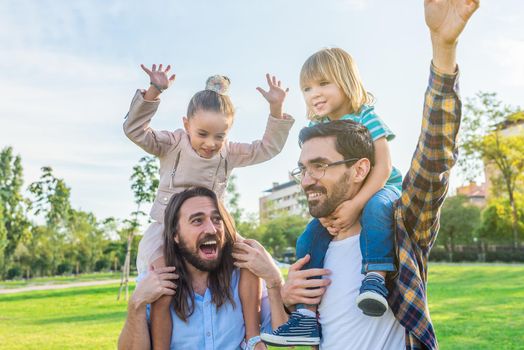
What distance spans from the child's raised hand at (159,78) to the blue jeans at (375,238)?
1681 millimetres

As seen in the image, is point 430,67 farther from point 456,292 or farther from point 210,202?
point 456,292

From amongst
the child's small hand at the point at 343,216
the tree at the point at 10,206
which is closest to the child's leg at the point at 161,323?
the child's small hand at the point at 343,216

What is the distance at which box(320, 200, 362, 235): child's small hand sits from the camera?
2.38 meters

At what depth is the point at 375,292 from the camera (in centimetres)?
208

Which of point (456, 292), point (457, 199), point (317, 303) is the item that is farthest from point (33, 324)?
point (457, 199)

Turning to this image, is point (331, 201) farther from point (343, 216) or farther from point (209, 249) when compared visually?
point (209, 249)

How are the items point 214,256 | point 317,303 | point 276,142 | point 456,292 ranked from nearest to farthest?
1. point 317,303
2. point 214,256
3. point 276,142
4. point 456,292

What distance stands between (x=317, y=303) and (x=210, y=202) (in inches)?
51.0

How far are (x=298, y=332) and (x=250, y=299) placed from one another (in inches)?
43.2

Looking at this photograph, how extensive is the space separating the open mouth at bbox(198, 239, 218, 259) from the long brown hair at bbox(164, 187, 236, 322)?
10 cm

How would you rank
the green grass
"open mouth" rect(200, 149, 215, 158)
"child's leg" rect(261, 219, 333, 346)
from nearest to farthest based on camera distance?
"child's leg" rect(261, 219, 333, 346) → "open mouth" rect(200, 149, 215, 158) → the green grass

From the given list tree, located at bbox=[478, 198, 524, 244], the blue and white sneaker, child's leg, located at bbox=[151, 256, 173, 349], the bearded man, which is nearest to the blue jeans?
the blue and white sneaker

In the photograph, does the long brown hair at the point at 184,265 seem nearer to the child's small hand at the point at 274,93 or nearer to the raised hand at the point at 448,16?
the child's small hand at the point at 274,93

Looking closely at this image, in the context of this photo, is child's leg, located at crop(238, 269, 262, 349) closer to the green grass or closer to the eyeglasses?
the eyeglasses
